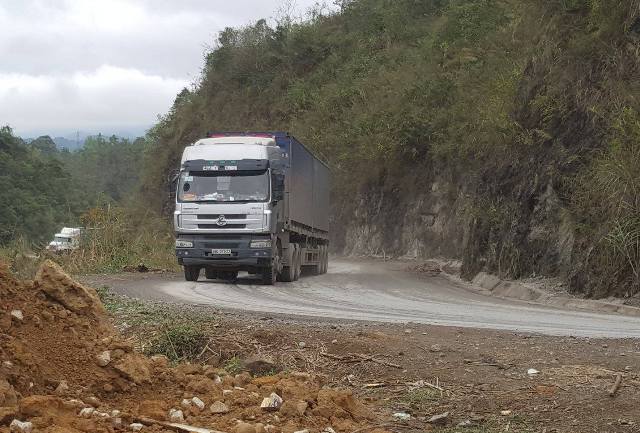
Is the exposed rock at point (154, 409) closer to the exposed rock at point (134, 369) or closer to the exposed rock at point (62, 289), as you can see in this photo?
the exposed rock at point (134, 369)

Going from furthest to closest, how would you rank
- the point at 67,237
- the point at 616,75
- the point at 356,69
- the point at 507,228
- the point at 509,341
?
the point at 356,69 → the point at 67,237 → the point at 507,228 → the point at 616,75 → the point at 509,341

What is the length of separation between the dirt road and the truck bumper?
60cm

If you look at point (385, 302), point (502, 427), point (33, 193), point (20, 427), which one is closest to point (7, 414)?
point (20, 427)

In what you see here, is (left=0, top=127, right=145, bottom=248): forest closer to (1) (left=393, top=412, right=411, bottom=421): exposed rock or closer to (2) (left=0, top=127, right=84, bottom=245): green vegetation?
(2) (left=0, top=127, right=84, bottom=245): green vegetation

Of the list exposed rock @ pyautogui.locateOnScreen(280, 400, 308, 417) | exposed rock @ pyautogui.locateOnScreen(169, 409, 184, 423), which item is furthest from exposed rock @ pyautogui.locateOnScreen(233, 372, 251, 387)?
exposed rock @ pyautogui.locateOnScreen(169, 409, 184, 423)

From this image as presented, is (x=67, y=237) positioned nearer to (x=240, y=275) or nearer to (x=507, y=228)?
(x=240, y=275)

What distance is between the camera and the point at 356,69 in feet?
172

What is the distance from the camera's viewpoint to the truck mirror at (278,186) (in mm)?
18609

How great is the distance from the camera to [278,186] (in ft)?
61.3

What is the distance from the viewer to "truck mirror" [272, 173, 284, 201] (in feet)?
61.1

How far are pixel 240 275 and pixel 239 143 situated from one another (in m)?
5.77

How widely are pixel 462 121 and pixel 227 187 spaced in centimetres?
1704

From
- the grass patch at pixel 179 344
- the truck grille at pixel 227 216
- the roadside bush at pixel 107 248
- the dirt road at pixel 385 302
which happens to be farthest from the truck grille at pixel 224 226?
the grass patch at pixel 179 344

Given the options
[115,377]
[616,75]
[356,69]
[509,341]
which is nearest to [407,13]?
[356,69]
